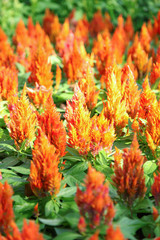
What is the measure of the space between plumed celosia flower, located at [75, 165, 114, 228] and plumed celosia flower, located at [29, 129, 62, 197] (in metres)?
0.32

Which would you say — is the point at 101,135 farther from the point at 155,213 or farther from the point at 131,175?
the point at 155,213

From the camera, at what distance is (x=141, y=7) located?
791cm

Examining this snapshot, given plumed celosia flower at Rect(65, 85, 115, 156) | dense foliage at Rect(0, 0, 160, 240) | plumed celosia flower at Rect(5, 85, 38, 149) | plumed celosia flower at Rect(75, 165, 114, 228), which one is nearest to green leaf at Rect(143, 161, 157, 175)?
dense foliage at Rect(0, 0, 160, 240)

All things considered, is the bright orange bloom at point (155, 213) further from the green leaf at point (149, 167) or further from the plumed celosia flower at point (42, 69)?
the plumed celosia flower at point (42, 69)

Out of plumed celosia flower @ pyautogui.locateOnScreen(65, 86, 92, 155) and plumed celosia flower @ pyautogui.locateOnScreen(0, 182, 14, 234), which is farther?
plumed celosia flower @ pyautogui.locateOnScreen(65, 86, 92, 155)

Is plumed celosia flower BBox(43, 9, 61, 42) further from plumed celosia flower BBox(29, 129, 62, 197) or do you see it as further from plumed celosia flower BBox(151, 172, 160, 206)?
plumed celosia flower BBox(151, 172, 160, 206)

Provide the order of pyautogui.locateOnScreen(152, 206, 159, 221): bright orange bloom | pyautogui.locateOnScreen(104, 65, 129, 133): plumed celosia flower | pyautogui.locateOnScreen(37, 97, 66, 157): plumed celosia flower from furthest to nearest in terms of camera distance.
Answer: pyautogui.locateOnScreen(104, 65, 129, 133): plumed celosia flower, pyautogui.locateOnScreen(37, 97, 66, 157): plumed celosia flower, pyautogui.locateOnScreen(152, 206, 159, 221): bright orange bloom

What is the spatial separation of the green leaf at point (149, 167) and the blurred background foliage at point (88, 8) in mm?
5424

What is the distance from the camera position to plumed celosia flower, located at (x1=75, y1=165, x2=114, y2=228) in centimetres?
191

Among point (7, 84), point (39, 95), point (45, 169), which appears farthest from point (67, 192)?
point (7, 84)

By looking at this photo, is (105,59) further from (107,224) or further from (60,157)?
(107,224)

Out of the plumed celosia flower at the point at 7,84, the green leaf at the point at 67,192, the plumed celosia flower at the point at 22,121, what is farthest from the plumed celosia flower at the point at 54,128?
the plumed celosia flower at the point at 7,84

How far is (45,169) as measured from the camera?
2.24 m

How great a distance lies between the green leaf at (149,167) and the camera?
8.71 feet
